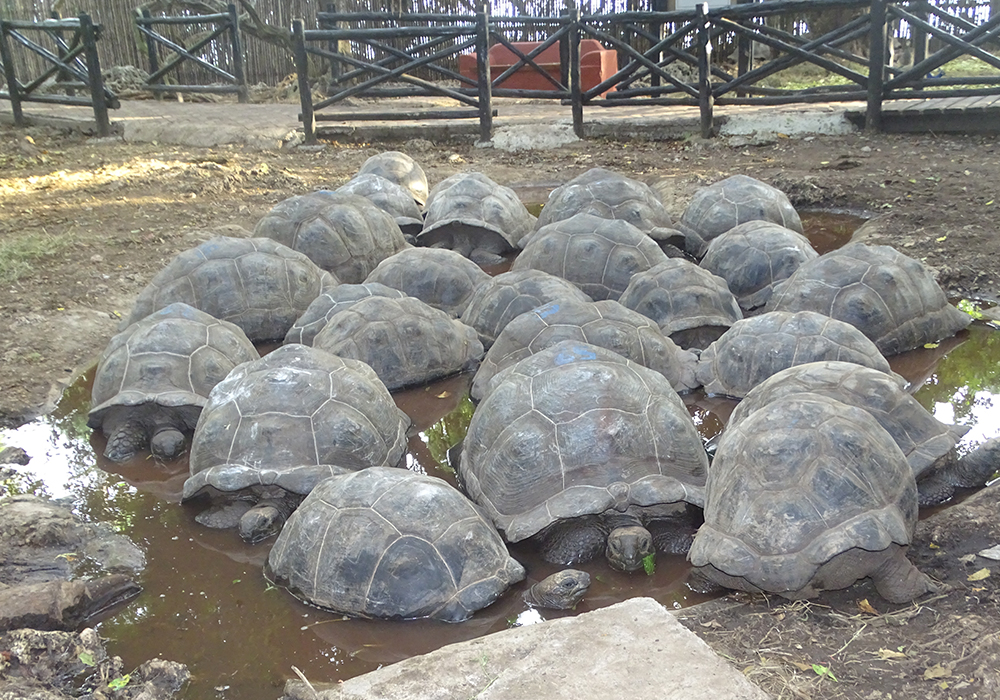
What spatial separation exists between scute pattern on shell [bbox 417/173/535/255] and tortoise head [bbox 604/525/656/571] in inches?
183

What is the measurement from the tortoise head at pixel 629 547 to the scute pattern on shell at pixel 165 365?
7.52 ft

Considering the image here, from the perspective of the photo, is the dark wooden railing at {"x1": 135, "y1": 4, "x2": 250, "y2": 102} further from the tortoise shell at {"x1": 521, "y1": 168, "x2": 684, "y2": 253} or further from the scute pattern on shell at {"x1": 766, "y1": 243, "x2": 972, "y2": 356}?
the scute pattern on shell at {"x1": 766, "y1": 243, "x2": 972, "y2": 356}

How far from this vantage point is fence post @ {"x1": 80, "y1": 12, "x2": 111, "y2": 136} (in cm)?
1343

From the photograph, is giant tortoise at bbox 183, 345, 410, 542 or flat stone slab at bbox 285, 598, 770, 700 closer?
flat stone slab at bbox 285, 598, 770, 700

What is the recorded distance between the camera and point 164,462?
177 inches

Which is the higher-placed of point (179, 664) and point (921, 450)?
point (921, 450)

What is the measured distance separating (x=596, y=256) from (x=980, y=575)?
347cm

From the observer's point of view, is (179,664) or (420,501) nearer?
(179,664)

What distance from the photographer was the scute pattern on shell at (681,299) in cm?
546

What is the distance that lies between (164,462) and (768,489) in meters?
2.94

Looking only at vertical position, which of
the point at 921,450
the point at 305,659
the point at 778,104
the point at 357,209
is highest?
the point at 778,104

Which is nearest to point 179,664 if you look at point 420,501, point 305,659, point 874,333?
point 305,659

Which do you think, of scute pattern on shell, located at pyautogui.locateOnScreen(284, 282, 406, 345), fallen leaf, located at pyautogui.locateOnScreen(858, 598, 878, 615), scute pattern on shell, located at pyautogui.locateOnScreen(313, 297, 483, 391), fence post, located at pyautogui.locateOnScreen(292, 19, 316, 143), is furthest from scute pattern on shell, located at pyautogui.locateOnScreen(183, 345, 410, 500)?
fence post, located at pyautogui.locateOnScreen(292, 19, 316, 143)

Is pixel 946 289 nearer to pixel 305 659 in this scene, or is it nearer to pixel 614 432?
pixel 614 432
